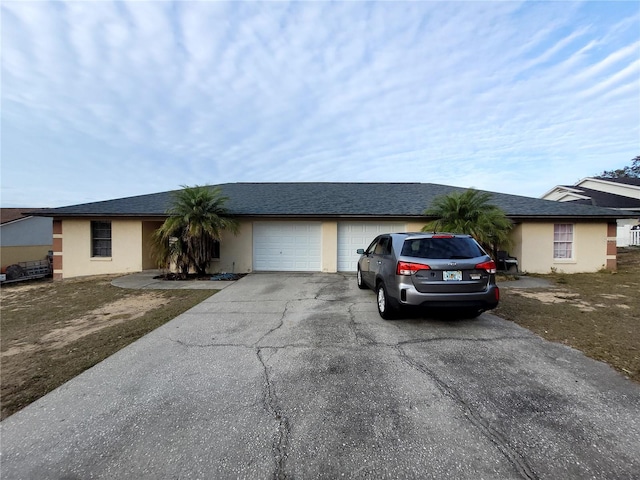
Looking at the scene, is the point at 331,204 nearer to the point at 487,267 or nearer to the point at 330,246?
the point at 330,246

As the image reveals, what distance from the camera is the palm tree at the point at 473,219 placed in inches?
391

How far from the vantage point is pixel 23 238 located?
21.1 metres

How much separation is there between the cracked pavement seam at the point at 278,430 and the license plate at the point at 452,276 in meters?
3.06

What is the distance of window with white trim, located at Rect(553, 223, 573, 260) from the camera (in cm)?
1180

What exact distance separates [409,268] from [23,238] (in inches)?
1098

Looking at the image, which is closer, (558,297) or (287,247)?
(558,297)

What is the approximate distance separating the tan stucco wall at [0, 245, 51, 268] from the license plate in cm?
2568

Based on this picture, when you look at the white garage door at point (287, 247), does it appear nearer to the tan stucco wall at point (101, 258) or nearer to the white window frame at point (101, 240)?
the tan stucco wall at point (101, 258)

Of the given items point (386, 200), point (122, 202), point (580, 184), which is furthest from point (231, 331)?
point (580, 184)

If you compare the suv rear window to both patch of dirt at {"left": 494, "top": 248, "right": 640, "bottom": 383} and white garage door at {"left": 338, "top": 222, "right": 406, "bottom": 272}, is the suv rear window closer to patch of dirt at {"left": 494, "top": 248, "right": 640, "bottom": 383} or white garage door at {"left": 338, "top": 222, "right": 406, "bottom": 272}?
patch of dirt at {"left": 494, "top": 248, "right": 640, "bottom": 383}

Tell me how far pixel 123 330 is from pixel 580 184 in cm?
3987

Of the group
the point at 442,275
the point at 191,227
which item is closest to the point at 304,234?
the point at 191,227

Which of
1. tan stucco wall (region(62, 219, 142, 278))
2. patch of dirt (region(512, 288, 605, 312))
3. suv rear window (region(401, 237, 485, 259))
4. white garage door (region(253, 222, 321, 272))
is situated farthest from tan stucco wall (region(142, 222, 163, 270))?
patch of dirt (region(512, 288, 605, 312))

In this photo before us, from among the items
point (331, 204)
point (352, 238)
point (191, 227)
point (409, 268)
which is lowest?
point (409, 268)
